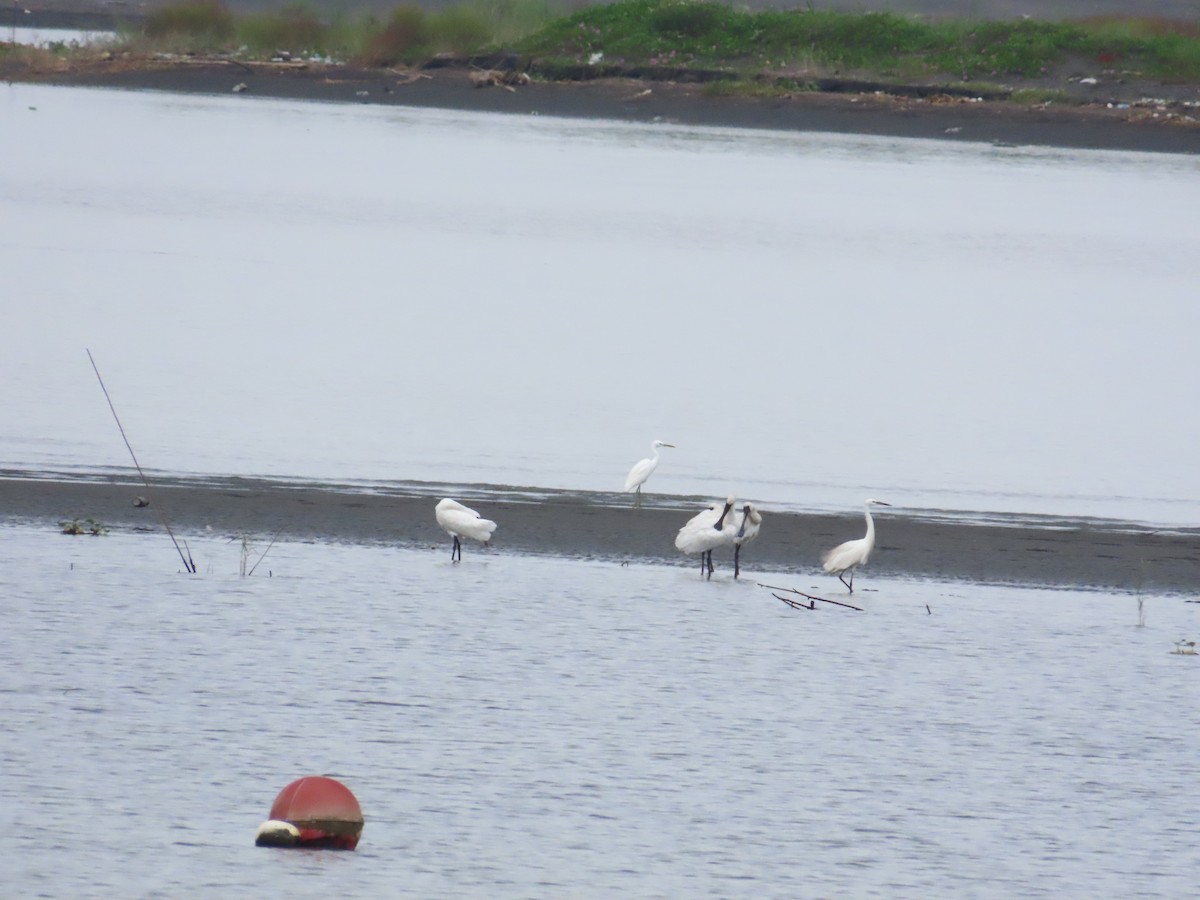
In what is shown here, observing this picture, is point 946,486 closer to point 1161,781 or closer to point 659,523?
point 659,523

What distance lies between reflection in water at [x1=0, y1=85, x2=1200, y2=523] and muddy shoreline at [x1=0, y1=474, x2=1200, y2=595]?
82 cm

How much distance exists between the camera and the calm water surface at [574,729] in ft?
27.1

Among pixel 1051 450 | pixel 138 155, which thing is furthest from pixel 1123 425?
pixel 138 155

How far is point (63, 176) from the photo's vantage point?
46688 millimetres

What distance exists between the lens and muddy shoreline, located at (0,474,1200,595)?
44.9ft

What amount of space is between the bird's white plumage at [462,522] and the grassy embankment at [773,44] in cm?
4590

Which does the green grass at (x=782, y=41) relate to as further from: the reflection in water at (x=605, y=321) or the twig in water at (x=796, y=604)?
the twig in water at (x=796, y=604)

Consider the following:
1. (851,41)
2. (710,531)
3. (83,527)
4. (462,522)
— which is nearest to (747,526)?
(710,531)

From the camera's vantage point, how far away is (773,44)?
197ft

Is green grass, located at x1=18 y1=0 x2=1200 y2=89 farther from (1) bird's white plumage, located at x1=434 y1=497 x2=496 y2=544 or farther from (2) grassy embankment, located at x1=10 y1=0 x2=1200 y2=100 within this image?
(1) bird's white plumage, located at x1=434 y1=497 x2=496 y2=544

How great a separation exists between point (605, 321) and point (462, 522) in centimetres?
1598

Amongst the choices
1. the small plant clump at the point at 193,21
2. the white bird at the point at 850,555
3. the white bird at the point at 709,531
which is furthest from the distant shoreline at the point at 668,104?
the white bird at the point at 709,531

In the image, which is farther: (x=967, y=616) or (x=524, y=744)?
(x=967, y=616)

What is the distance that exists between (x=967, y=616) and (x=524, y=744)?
3984 millimetres
